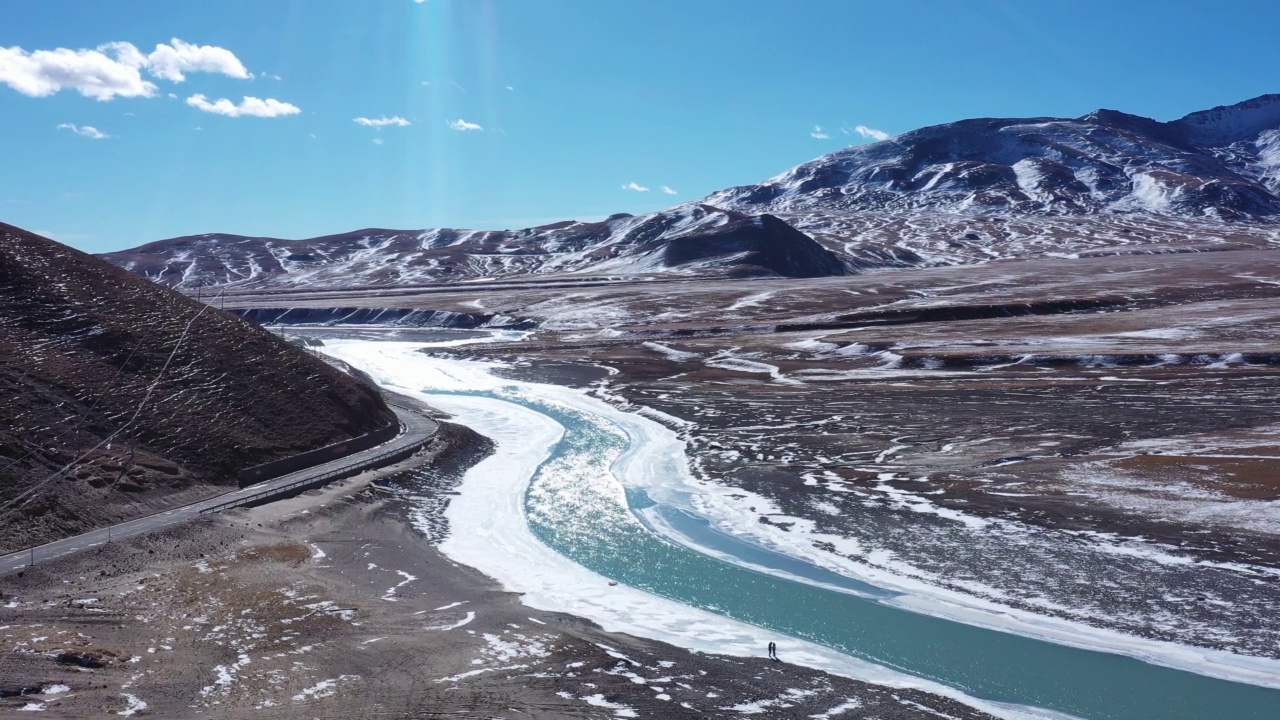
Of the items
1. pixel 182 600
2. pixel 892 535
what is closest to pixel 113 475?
pixel 182 600

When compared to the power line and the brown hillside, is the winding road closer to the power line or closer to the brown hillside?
the brown hillside

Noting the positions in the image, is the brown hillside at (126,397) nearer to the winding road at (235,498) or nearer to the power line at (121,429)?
the power line at (121,429)

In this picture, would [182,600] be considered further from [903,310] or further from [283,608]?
[903,310]

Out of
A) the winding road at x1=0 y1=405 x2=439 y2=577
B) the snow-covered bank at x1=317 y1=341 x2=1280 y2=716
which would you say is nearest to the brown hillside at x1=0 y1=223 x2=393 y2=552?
the winding road at x1=0 y1=405 x2=439 y2=577

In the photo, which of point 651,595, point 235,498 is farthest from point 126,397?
point 651,595

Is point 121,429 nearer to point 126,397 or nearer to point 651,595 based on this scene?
point 126,397

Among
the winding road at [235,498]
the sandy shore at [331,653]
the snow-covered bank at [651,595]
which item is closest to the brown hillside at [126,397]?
the winding road at [235,498]
